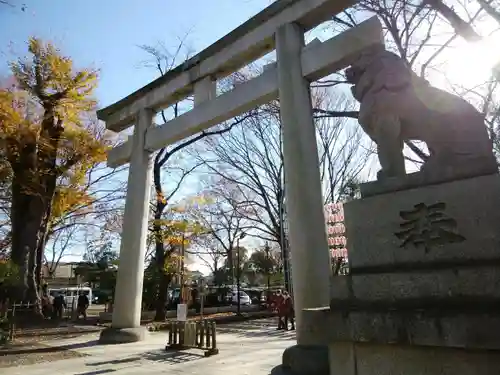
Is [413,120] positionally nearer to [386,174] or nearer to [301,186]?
[386,174]

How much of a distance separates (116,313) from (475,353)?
347 inches

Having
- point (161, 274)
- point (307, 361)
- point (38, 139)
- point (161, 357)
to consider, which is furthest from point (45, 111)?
point (307, 361)

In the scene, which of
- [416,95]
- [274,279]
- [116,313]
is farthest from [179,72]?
[274,279]

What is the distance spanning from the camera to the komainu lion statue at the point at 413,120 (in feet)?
11.7

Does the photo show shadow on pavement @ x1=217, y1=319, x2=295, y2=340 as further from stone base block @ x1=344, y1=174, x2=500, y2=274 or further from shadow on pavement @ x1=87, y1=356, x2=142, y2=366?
stone base block @ x1=344, y1=174, x2=500, y2=274

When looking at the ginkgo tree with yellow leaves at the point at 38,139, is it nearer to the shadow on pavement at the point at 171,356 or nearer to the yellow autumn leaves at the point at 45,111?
the yellow autumn leaves at the point at 45,111

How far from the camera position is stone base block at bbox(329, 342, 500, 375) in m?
2.84

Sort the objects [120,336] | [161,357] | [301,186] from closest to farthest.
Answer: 1. [301,186]
2. [161,357]
3. [120,336]

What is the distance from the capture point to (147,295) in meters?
20.4

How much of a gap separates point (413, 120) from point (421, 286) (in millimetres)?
1684

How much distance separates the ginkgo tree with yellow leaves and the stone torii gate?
317cm

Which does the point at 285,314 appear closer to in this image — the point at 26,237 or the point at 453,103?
the point at 26,237

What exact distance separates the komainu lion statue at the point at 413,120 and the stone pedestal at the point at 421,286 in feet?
0.97

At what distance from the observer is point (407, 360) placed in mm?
3156
